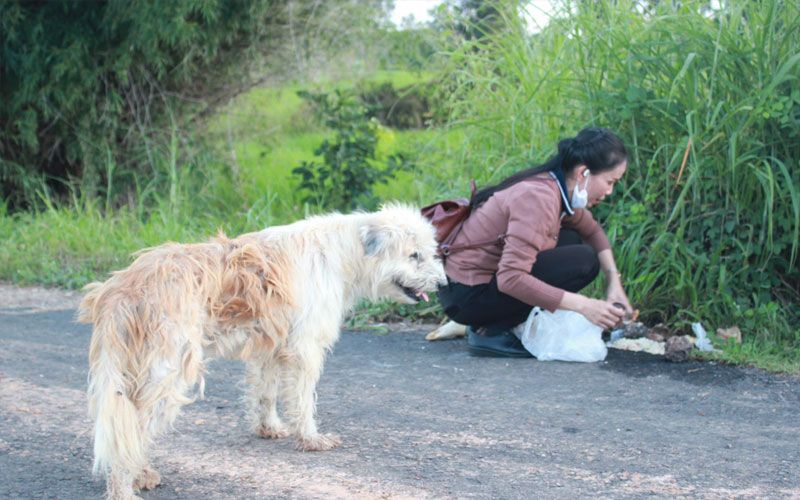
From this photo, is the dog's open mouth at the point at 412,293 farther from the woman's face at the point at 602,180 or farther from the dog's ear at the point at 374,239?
the woman's face at the point at 602,180

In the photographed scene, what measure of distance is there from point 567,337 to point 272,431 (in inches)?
81.7

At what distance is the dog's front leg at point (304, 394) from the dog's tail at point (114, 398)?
80 cm

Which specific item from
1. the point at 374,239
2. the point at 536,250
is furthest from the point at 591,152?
the point at 374,239

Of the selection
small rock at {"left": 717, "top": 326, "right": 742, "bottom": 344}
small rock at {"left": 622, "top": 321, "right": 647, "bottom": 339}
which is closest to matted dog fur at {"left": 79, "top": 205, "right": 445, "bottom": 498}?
small rock at {"left": 622, "top": 321, "right": 647, "bottom": 339}

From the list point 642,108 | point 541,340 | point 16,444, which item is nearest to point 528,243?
point 541,340

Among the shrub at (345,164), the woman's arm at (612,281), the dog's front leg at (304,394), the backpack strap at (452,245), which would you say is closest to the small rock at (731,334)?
the woman's arm at (612,281)

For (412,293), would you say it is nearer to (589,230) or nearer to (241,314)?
(241,314)

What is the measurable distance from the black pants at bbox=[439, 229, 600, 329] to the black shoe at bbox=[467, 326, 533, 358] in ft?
0.42

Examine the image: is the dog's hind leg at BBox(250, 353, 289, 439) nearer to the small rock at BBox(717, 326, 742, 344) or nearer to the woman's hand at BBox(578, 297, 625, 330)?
the woman's hand at BBox(578, 297, 625, 330)

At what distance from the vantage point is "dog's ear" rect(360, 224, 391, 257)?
183 inches

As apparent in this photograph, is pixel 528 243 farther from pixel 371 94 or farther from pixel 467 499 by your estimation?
pixel 371 94

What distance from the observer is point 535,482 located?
414cm

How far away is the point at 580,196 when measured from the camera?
5.85 metres

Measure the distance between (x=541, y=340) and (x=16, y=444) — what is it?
304 cm
